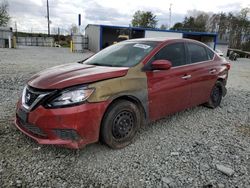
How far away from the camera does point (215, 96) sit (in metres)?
5.29

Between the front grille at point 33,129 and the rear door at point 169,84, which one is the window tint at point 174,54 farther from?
the front grille at point 33,129

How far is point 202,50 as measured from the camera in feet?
15.8

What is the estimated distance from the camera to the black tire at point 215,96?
5.15 metres

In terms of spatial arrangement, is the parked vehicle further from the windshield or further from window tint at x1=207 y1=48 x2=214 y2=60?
window tint at x1=207 y1=48 x2=214 y2=60

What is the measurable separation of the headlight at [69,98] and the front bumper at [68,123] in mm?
63

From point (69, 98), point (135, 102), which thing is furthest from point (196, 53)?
point (69, 98)

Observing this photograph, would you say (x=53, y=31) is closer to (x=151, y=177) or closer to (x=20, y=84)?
(x=20, y=84)

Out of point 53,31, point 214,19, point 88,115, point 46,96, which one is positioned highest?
point 214,19

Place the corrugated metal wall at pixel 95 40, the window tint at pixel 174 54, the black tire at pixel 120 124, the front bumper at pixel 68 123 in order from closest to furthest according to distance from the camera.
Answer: the front bumper at pixel 68 123
the black tire at pixel 120 124
the window tint at pixel 174 54
the corrugated metal wall at pixel 95 40

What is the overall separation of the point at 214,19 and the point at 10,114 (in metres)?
62.2

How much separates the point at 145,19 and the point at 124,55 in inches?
2207

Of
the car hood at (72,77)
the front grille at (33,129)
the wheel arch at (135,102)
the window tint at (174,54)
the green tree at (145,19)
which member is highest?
the green tree at (145,19)

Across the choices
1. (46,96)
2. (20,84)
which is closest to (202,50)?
(46,96)

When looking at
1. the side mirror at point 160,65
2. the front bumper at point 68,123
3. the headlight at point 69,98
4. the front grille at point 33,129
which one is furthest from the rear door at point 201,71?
the front grille at point 33,129
